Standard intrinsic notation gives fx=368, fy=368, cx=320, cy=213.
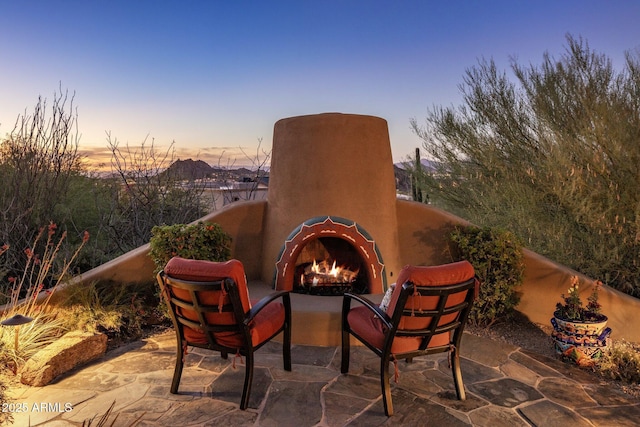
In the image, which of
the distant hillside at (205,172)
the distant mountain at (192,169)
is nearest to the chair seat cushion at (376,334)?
the distant hillside at (205,172)

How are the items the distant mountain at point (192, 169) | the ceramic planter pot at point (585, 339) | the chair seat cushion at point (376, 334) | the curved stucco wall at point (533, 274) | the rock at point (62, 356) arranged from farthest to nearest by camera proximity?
1. the distant mountain at point (192, 169)
2. the curved stucco wall at point (533, 274)
3. the ceramic planter pot at point (585, 339)
4. the rock at point (62, 356)
5. the chair seat cushion at point (376, 334)

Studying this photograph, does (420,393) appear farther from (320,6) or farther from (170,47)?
(170,47)

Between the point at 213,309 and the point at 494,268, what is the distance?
3436mm

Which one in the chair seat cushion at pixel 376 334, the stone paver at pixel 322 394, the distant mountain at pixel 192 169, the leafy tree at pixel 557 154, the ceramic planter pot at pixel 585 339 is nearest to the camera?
the stone paver at pixel 322 394

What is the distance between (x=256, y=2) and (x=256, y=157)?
11.1 ft

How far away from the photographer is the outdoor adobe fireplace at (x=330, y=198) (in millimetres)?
4902

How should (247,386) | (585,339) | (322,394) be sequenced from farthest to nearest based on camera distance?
1. (585,339)
2. (322,394)
3. (247,386)

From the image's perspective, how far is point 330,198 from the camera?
5133mm

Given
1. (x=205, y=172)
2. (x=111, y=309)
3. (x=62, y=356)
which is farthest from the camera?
(x=205, y=172)

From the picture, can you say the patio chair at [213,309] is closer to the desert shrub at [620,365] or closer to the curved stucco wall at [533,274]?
the curved stucco wall at [533,274]

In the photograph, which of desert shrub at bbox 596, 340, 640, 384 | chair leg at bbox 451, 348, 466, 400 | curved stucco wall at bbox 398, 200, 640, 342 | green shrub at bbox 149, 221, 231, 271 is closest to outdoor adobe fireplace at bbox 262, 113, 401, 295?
curved stucco wall at bbox 398, 200, 640, 342

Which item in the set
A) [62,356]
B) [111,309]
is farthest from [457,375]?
[111,309]

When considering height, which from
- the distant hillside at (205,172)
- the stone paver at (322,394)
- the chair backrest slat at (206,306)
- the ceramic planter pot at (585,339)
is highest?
the distant hillside at (205,172)

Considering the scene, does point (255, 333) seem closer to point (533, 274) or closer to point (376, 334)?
point (376, 334)
